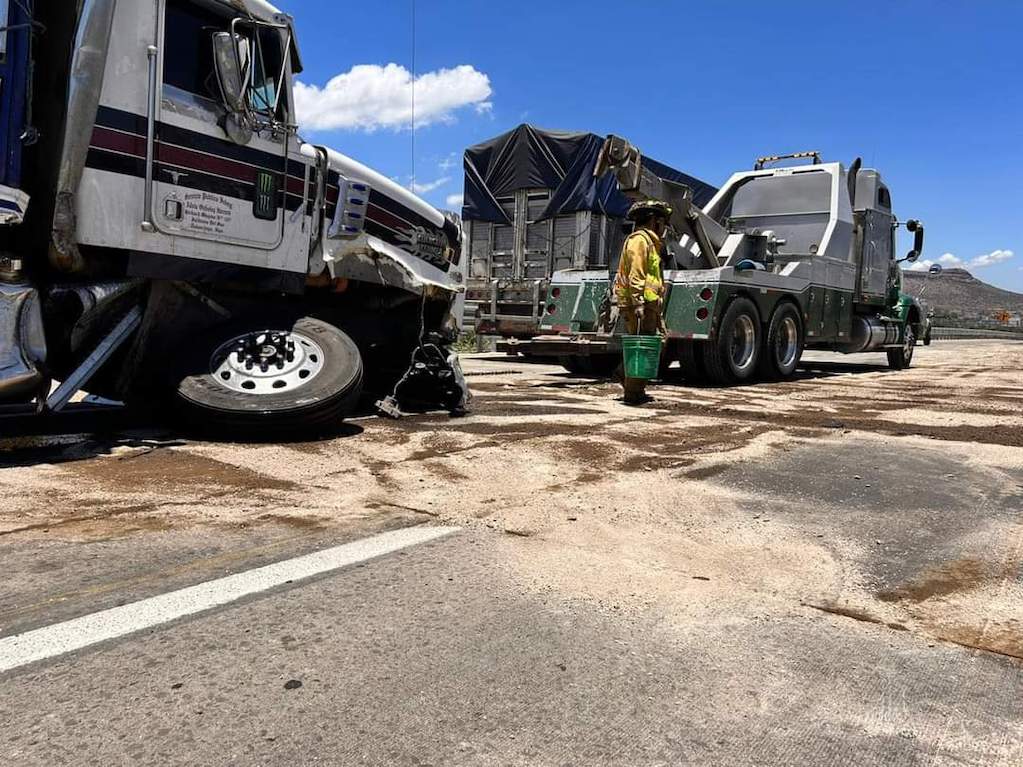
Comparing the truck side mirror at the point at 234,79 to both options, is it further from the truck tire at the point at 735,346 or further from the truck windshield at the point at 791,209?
the truck windshield at the point at 791,209

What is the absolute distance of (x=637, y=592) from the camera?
274 centimetres

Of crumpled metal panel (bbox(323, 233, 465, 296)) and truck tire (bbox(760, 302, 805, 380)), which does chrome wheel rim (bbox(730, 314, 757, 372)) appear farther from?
crumpled metal panel (bbox(323, 233, 465, 296))

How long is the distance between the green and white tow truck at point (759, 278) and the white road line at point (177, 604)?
23.7 ft

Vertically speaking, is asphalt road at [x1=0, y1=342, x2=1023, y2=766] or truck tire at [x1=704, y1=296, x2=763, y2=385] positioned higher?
truck tire at [x1=704, y1=296, x2=763, y2=385]

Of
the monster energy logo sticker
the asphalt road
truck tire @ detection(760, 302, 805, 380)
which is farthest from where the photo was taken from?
truck tire @ detection(760, 302, 805, 380)

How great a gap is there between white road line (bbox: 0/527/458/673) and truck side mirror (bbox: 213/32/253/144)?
3246 mm

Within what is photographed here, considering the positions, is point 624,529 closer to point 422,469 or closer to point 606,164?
point 422,469

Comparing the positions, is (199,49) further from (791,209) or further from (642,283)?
(791,209)

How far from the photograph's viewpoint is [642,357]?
795cm

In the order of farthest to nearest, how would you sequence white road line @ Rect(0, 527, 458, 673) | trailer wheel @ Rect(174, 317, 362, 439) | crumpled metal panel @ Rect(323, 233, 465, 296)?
1. crumpled metal panel @ Rect(323, 233, 465, 296)
2. trailer wheel @ Rect(174, 317, 362, 439)
3. white road line @ Rect(0, 527, 458, 673)

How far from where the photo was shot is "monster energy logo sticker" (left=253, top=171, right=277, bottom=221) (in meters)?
5.51

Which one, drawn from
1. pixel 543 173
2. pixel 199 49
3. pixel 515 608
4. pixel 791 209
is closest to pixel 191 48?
pixel 199 49

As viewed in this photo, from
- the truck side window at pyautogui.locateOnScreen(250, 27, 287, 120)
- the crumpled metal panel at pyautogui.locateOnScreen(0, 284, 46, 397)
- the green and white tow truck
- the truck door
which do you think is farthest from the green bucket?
the crumpled metal panel at pyautogui.locateOnScreen(0, 284, 46, 397)

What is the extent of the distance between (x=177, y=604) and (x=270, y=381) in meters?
2.97
